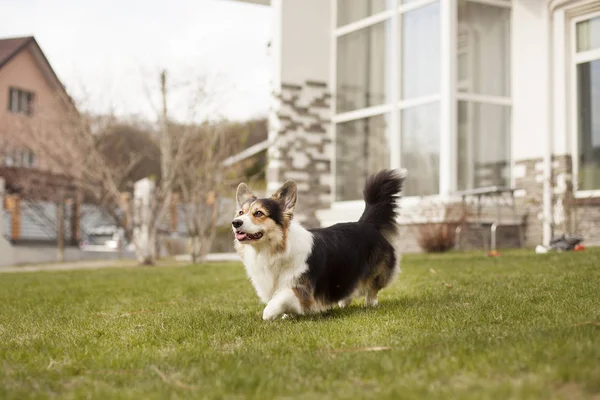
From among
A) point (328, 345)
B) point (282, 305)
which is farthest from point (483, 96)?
point (328, 345)

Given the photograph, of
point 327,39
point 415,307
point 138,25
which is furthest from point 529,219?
point 138,25

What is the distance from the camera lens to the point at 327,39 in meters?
14.1

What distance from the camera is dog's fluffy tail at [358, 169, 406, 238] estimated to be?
548 centimetres

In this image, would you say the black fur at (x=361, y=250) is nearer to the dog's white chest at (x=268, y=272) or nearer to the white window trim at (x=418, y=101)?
the dog's white chest at (x=268, y=272)

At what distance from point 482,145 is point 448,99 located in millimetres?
1033

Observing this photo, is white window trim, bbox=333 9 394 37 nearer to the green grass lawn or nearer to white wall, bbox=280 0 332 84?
white wall, bbox=280 0 332 84

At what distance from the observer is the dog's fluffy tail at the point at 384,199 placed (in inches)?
216

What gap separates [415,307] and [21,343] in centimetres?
249

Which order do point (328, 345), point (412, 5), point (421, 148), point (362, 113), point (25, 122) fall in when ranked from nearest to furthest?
point (328, 345), point (421, 148), point (412, 5), point (362, 113), point (25, 122)

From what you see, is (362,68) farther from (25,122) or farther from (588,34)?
(25,122)

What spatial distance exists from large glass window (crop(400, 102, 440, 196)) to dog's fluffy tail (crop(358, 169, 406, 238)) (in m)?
6.64

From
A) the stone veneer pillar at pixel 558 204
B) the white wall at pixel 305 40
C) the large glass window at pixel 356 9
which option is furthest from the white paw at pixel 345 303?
the large glass window at pixel 356 9

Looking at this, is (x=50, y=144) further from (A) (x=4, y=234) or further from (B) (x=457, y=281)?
(B) (x=457, y=281)

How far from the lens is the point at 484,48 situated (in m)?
12.4
